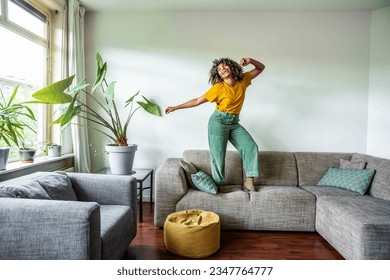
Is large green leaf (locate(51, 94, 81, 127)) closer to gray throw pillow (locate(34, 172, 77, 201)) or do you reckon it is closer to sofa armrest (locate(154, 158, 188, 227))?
gray throw pillow (locate(34, 172, 77, 201))

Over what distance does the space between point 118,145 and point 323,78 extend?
8.39 ft

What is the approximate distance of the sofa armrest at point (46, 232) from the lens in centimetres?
118

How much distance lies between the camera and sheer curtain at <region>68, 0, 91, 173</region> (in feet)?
9.05

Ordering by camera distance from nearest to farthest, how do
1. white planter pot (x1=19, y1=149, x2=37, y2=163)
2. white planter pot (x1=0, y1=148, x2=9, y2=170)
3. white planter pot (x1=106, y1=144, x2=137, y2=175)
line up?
1. white planter pot (x1=0, y1=148, x2=9, y2=170)
2. white planter pot (x1=19, y1=149, x2=37, y2=163)
3. white planter pot (x1=106, y1=144, x2=137, y2=175)

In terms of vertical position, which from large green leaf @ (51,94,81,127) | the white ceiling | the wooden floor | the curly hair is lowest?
the wooden floor

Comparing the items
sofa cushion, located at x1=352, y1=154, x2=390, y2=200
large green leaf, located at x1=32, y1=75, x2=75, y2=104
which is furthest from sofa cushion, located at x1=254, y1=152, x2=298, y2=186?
large green leaf, located at x1=32, y1=75, x2=75, y2=104

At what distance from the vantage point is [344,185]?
246cm

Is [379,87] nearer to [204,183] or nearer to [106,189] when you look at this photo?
[204,183]

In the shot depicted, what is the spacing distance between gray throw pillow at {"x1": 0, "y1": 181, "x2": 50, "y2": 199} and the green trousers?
4.94ft

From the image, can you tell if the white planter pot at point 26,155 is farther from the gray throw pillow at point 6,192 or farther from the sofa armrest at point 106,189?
the gray throw pillow at point 6,192

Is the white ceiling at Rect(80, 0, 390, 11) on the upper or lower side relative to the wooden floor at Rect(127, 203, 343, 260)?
upper

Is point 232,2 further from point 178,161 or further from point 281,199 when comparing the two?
point 281,199

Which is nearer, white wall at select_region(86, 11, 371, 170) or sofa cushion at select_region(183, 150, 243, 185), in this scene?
sofa cushion at select_region(183, 150, 243, 185)
